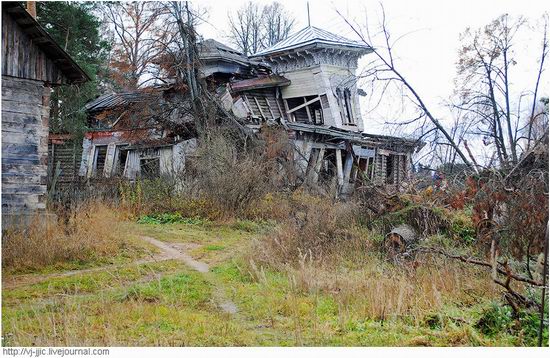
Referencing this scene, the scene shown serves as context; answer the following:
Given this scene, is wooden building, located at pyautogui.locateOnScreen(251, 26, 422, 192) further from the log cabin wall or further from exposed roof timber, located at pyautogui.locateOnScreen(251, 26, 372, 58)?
the log cabin wall

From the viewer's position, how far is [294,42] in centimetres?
1991

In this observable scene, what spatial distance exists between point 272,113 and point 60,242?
13.0 metres

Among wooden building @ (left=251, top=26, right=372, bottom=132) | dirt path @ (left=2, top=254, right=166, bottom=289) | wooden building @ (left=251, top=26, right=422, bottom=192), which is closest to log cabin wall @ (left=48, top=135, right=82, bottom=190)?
wooden building @ (left=251, top=26, right=372, bottom=132)

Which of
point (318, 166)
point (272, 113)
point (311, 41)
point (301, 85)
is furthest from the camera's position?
point (301, 85)

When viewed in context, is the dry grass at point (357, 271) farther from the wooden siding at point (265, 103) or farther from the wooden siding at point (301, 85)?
the wooden siding at point (301, 85)

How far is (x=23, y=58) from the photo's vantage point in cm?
853

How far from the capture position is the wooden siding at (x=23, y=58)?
816 cm

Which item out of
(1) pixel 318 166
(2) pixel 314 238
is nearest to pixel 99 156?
(1) pixel 318 166

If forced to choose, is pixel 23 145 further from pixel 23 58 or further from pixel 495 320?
pixel 495 320

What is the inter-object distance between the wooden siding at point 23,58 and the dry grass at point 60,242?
7.39 feet

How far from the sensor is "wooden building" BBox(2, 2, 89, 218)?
8398 millimetres

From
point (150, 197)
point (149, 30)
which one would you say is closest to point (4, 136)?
point (150, 197)

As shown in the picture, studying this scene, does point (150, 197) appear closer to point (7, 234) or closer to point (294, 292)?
point (7, 234)

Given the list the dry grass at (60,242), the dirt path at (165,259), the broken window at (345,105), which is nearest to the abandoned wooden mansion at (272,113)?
the broken window at (345,105)
